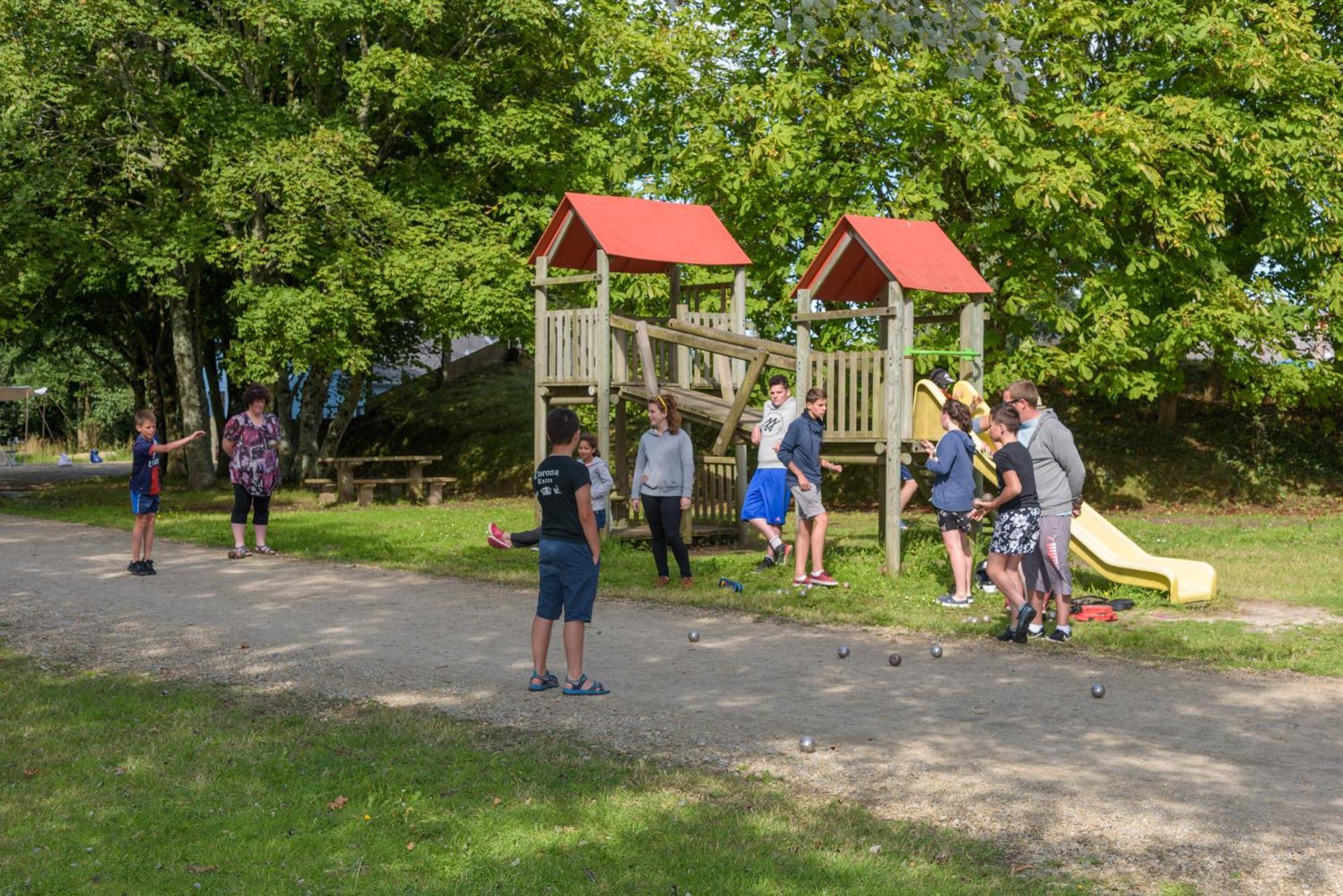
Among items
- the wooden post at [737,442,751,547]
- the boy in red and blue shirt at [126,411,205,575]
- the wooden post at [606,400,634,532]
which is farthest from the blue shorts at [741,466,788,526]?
the boy in red and blue shirt at [126,411,205,575]

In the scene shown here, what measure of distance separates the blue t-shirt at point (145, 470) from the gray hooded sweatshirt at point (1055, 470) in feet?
29.4

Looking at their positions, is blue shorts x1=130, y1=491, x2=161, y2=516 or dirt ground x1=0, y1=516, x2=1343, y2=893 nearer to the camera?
dirt ground x1=0, y1=516, x2=1343, y2=893

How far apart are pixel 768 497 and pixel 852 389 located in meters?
1.46

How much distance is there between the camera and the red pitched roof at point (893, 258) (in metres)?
14.6

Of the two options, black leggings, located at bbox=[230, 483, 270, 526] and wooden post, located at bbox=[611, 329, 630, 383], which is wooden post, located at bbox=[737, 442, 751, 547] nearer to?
wooden post, located at bbox=[611, 329, 630, 383]

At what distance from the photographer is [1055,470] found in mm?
10883

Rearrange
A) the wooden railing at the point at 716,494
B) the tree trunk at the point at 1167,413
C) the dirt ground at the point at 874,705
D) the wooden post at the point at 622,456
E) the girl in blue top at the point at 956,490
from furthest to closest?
the tree trunk at the point at 1167,413 → the wooden post at the point at 622,456 → the wooden railing at the point at 716,494 → the girl in blue top at the point at 956,490 → the dirt ground at the point at 874,705

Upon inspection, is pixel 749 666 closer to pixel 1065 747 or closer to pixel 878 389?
pixel 1065 747

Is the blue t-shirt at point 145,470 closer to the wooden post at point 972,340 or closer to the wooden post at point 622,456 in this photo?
the wooden post at point 622,456

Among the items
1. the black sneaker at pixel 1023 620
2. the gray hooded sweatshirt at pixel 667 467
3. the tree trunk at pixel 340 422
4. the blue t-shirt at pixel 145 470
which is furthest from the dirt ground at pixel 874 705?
the tree trunk at pixel 340 422

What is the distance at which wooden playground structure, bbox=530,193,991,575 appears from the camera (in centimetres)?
1460

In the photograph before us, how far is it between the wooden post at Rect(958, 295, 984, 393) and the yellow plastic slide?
14 centimetres

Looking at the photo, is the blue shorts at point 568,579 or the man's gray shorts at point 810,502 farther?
the man's gray shorts at point 810,502

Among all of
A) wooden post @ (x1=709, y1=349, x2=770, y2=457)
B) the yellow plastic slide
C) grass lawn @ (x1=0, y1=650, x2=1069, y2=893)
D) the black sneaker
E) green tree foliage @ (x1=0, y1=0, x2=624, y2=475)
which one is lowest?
grass lawn @ (x1=0, y1=650, x2=1069, y2=893)
